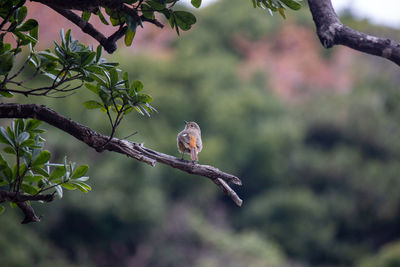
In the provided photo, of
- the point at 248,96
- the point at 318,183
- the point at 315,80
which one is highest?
the point at 315,80

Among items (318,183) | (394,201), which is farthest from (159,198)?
(394,201)

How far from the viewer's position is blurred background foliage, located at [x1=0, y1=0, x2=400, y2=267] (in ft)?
47.7

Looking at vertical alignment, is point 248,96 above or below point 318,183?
above

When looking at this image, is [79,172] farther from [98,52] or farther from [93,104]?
[98,52]

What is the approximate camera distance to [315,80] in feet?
88.9

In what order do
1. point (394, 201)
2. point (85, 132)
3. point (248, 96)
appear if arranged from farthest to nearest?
1. point (248, 96)
2. point (394, 201)
3. point (85, 132)

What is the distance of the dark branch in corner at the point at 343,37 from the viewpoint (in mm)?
2304

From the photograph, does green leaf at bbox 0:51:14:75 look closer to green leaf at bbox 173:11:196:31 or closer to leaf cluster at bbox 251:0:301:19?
green leaf at bbox 173:11:196:31

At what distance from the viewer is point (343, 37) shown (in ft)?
8.02

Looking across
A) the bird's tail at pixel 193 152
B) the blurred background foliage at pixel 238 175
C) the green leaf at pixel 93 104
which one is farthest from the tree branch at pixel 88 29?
the blurred background foliage at pixel 238 175

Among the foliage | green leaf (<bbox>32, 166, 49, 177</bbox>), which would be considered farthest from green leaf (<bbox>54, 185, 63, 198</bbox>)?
green leaf (<bbox>32, 166, 49, 177</bbox>)

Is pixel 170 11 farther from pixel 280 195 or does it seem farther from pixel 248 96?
pixel 248 96

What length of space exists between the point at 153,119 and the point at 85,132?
1606 cm

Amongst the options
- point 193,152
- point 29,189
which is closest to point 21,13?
point 29,189
